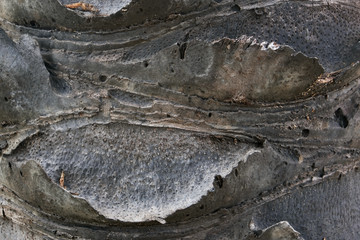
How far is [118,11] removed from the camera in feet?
3.42

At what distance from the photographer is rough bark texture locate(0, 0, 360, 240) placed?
41.0 inches

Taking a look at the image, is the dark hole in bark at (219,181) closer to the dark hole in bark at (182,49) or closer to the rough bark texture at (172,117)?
the rough bark texture at (172,117)

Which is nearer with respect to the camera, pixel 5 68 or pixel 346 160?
pixel 5 68

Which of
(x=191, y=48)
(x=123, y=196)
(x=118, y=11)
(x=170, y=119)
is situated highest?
(x=118, y=11)

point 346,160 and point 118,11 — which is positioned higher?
point 118,11

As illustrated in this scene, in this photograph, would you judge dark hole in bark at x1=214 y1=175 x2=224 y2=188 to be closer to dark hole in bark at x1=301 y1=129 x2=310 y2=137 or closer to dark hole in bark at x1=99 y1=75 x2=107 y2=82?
dark hole in bark at x1=301 y1=129 x2=310 y2=137

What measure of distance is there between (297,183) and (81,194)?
512 mm

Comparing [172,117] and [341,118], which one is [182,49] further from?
[341,118]

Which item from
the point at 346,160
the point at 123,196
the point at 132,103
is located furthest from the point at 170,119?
the point at 346,160

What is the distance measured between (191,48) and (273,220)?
17.4 inches

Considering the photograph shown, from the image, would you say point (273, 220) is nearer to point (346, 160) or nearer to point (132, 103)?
point (346, 160)

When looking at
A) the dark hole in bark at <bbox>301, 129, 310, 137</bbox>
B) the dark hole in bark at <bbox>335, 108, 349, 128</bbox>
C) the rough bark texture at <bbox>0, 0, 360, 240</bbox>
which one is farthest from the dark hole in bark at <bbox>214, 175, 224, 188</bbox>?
the dark hole in bark at <bbox>335, 108, 349, 128</bbox>

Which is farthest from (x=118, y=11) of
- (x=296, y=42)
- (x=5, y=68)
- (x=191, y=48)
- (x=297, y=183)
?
(x=297, y=183)

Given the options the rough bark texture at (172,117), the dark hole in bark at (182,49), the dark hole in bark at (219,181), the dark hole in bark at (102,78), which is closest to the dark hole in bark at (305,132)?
the rough bark texture at (172,117)
